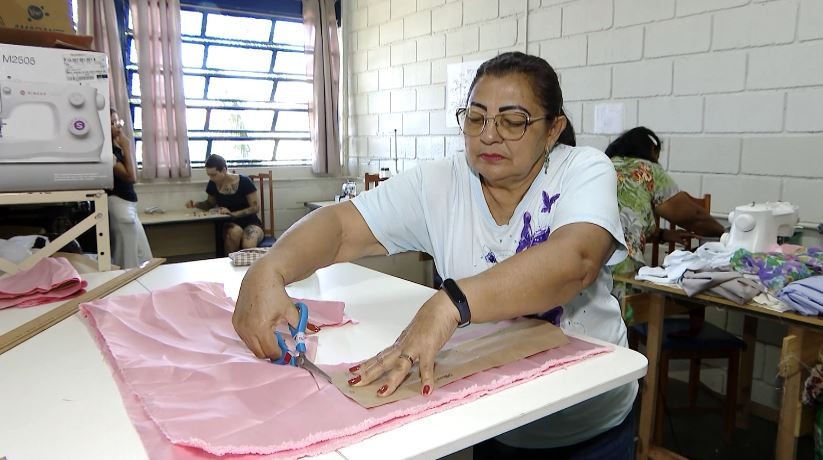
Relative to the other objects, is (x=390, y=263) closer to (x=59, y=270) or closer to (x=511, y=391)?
(x=59, y=270)

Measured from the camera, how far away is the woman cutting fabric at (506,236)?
976 millimetres

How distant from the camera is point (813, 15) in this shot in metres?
2.49

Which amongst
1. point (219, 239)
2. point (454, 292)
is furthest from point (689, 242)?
point (219, 239)

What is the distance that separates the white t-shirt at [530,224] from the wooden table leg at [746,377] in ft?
6.00

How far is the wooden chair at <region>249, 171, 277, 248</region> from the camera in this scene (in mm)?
5438

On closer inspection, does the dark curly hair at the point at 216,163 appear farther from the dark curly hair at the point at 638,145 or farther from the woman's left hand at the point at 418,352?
the woman's left hand at the point at 418,352

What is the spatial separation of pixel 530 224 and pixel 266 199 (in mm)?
4810

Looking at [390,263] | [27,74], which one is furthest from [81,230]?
[390,263]

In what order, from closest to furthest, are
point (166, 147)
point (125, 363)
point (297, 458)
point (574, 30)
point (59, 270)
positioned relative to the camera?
point (297, 458)
point (125, 363)
point (59, 270)
point (574, 30)
point (166, 147)

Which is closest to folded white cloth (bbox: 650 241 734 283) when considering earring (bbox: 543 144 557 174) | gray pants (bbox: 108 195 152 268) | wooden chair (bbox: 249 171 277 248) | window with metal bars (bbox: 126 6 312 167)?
earring (bbox: 543 144 557 174)

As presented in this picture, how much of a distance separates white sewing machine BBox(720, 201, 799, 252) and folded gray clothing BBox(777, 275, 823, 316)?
0.35 meters

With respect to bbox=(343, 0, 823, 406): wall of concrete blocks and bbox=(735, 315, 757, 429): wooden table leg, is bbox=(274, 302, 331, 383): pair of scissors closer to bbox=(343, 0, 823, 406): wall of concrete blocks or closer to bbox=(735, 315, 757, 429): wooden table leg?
bbox=(735, 315, 757, 429): wooden table leg

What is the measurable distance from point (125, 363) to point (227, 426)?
1.18ft

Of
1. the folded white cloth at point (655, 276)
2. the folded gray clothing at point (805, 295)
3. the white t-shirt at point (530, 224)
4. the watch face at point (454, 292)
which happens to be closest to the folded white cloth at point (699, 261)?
the folded white cloth at point (655, 276)
